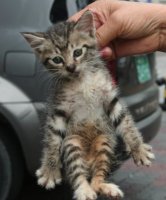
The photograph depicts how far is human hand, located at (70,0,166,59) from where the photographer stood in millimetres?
2668

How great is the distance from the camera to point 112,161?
2281mm

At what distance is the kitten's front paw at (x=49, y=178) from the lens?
2270mm

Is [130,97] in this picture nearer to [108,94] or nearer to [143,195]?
[143,195]

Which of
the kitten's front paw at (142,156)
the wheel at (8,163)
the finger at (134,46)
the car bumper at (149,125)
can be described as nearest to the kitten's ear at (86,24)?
the kitten's front paw at (142,156)

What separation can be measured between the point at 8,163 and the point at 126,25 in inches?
105

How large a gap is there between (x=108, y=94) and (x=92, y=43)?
7.8 inches

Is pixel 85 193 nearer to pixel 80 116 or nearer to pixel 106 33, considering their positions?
pixel 80 116

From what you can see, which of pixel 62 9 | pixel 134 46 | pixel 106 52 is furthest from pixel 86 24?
pixel 62 9

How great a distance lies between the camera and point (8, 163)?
5109 mm

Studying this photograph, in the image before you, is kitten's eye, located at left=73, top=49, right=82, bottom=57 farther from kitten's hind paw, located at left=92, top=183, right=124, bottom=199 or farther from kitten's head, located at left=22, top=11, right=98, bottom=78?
kitten's hind paw, located at left=92, top=183, right=124, bottom=199

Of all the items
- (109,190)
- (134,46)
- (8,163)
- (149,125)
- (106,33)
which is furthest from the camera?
(149,125)

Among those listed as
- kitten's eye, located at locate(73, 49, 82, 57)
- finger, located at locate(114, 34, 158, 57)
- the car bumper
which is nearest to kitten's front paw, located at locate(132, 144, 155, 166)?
kitten's eye, located at locate(73, 49, 82, 57)

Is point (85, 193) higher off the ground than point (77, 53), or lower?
lower

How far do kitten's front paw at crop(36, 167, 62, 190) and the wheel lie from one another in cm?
281
